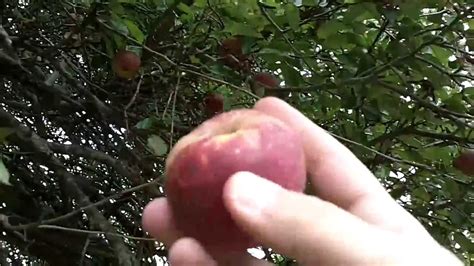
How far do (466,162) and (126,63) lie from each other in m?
0.65

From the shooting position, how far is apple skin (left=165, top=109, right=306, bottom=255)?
829 millimetres

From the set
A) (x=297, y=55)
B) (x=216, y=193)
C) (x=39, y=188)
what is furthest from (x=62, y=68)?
(x=216, y=193)

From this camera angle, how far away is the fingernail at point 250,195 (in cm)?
76

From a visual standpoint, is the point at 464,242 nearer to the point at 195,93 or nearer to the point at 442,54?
the point at 442,54

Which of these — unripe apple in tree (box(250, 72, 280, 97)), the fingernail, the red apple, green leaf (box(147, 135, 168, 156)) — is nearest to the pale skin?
the fingernail

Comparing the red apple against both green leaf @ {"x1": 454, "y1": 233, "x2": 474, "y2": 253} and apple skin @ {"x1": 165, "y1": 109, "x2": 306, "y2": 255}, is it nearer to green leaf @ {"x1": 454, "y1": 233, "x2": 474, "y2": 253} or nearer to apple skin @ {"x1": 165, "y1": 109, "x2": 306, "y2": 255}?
green leaf @ {"x1": 454, "y1": 233, "x2": 474, "y2": 253}

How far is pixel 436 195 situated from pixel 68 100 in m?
0.81

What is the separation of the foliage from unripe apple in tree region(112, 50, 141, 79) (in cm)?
3

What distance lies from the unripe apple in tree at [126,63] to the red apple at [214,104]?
0.17m

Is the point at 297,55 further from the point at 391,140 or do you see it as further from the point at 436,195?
the point at 436,195

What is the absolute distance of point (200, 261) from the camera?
2.69 ft

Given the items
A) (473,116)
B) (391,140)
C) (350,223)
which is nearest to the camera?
(350,223)

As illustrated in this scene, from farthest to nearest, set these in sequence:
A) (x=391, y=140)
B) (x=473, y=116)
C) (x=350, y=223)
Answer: (x=391, y=140)
(x=473, y=116)
(x=350, y=223)

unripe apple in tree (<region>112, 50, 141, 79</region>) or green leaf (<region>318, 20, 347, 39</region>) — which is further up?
unripe apple in tree (<region>112, 50, 141, 79</region>)
